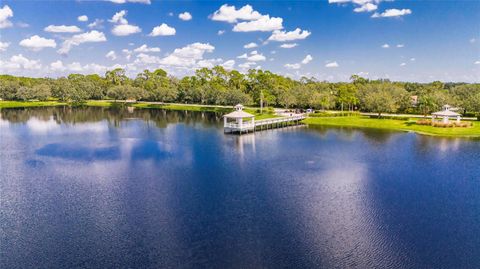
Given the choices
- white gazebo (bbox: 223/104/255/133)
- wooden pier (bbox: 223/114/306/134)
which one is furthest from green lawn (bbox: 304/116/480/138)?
white gazebo (bbox: 223/104/255/133)

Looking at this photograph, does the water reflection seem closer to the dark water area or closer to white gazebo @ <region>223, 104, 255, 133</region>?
the dark water area

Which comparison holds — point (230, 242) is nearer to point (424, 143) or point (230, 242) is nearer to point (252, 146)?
point (252, 146)

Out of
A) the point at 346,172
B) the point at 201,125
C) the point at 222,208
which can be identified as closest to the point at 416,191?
the point at 346,172

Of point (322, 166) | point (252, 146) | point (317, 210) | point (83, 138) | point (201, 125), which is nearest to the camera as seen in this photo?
point (317, 210)

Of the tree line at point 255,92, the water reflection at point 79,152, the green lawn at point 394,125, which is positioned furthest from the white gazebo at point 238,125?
the tree line at point 255,92

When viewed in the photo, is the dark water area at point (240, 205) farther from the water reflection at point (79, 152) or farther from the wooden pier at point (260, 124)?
the wooden pier at point (260, 124)

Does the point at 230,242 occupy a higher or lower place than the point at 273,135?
lower

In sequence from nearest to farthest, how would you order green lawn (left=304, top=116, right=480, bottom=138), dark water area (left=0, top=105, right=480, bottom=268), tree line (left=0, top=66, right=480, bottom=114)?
dark water area (left=0, top=105, right=480, bottom=268) < green lawn (left=304, top=116, right=480, bottom=138) < tree line (left=0, top=66, right=480, bottom=114)
